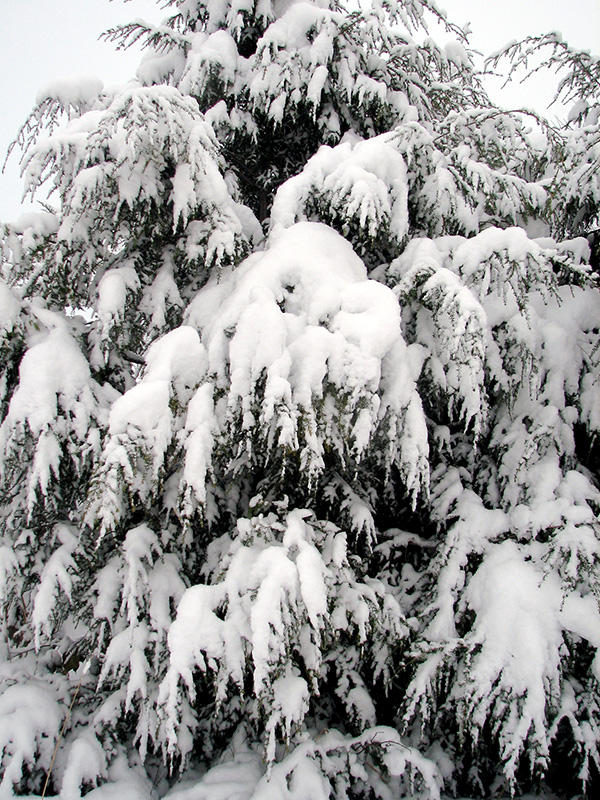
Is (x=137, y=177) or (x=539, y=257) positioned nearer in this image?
(x=539, y=257)

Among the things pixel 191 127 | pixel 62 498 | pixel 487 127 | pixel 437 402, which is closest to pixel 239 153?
pixel 191 127

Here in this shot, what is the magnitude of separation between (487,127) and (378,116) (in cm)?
67

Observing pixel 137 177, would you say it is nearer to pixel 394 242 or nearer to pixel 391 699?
pixel 394 242

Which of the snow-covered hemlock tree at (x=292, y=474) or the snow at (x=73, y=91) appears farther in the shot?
the snow at (x=73, y=91)

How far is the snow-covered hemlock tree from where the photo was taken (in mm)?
1711

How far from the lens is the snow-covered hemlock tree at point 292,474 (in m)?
1.71

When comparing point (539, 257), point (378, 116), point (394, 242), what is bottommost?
point (394, 242)

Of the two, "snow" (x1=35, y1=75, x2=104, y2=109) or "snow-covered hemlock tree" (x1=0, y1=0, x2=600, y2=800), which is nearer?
"snow-covered hemlock tree" (x1=0, y1=0, x2=600, y2=800)

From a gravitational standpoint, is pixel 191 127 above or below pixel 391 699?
above

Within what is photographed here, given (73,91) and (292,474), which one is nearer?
(292,474)

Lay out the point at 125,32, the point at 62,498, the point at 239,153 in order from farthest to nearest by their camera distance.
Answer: the point at 239,153 < the point at 125,32 < the point at 62,498

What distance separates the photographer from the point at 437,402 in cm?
227

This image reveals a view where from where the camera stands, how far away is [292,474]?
7.18ft

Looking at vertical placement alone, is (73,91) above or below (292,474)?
above
